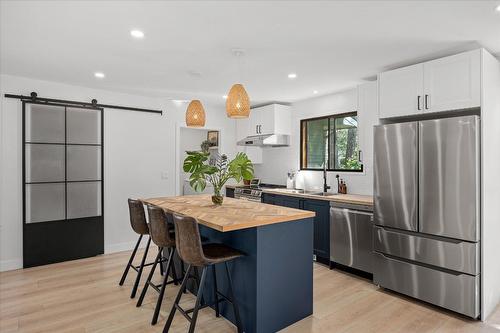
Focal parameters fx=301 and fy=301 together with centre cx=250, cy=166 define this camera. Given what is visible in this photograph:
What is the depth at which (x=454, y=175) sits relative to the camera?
9.04 feet

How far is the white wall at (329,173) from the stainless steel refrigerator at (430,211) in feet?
2.17

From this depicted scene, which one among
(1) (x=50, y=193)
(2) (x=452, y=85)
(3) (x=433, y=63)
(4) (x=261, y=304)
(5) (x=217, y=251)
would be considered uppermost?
(3) (x=433, y=63)

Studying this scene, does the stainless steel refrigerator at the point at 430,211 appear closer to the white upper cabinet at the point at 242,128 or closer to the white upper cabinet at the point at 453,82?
the white upper cabinet at the point at 453,82

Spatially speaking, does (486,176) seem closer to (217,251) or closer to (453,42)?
(453,42)

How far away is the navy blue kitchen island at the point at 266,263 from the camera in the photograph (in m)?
2.35

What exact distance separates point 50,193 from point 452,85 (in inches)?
199

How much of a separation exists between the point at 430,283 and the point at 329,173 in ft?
7.41

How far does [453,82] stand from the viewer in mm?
2871

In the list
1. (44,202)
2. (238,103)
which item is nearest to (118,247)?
(44,202)

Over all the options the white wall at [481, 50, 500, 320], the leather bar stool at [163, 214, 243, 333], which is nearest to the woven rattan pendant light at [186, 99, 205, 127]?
the leather bar stool at [163, 214, 243, 333]

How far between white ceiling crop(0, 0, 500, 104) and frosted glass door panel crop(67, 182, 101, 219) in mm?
1536

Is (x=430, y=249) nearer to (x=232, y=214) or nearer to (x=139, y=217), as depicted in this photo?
(x=232, y=214)

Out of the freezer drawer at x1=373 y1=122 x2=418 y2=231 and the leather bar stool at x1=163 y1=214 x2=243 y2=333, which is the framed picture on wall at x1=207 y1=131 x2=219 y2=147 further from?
the leather bar stool at x1=163 y1=214 x2=243 y2=333

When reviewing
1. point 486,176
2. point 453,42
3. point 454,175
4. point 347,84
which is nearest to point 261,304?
point 454,175
